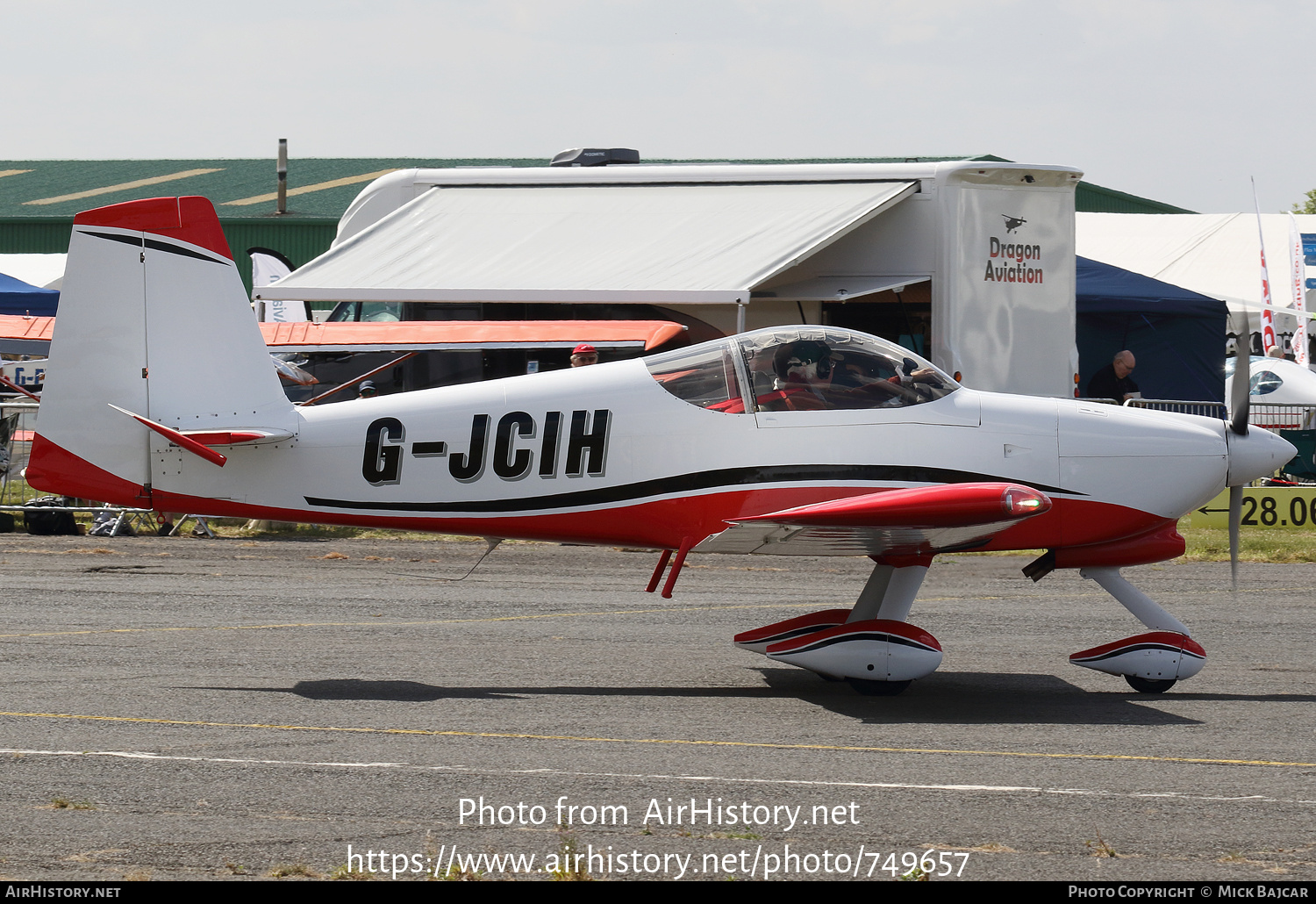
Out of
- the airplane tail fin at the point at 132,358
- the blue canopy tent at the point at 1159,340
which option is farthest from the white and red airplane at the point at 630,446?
the blue canopy tent at the point at 1159,340

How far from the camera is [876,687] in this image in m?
7.89

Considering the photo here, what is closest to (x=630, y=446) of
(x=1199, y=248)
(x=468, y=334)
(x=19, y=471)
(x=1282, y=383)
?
(x=468, y=334)

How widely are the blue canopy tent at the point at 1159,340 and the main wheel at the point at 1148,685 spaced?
11.9 m

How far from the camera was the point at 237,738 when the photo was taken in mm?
6637

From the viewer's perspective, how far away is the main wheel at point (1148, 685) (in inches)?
317

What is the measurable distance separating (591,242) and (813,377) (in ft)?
28.4

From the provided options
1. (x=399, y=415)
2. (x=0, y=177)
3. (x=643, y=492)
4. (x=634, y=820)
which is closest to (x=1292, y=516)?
(x=643, y=492)

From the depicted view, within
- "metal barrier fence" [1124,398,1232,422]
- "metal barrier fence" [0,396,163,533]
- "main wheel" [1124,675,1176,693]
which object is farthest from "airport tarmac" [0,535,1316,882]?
"metal barrier fence" [1124,398,1232,422]

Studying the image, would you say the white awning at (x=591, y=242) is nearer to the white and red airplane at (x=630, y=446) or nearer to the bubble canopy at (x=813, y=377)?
the bubble canopy at (x=813, y=377)

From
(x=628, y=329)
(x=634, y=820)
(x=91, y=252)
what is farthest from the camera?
(x=628, y=329)

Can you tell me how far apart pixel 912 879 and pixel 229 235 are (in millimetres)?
36398

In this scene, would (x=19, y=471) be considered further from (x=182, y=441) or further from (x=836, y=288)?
(x=182, y=441)

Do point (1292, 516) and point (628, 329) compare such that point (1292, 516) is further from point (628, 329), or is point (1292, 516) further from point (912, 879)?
point (912, 879)

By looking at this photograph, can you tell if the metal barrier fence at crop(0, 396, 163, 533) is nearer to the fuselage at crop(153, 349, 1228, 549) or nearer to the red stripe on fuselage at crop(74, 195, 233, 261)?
the red stripe on fuselage at crop(74, 195, 233, 261)
